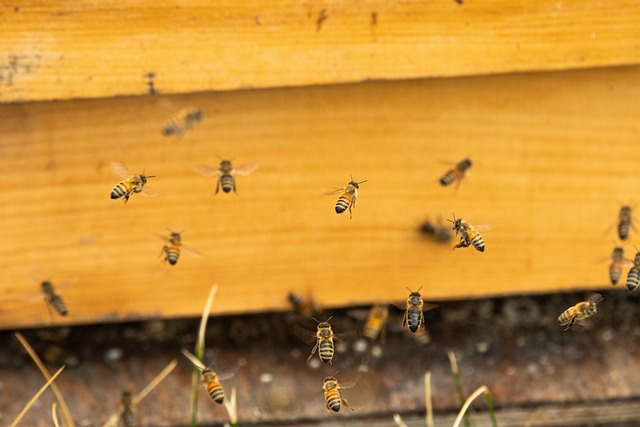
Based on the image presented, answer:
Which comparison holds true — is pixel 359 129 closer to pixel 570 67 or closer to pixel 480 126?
pixel 480 126

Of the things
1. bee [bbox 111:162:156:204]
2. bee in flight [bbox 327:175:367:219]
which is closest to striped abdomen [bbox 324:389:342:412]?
bee in flight [bbox 327:175:367:219]

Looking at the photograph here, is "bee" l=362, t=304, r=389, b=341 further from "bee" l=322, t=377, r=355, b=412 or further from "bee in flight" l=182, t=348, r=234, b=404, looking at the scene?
"bee in flight" l=182, t=348, r=234, b=404

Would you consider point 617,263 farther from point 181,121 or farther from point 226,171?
point 181,121

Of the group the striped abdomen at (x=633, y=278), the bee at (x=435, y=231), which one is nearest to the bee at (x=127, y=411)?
the bee at (x=435, y=231)

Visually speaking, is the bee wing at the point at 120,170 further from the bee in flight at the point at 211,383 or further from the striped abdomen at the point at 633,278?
the striped abdomen at the point at 633,278

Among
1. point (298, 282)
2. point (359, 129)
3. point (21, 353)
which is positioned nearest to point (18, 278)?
point (21, 353)

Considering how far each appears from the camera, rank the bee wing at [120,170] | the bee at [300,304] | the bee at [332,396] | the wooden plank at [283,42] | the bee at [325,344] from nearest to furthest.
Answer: the wooden plank at [283,42] < the bee at [332,396] < the bee at [325,344] < the bee wing at [120,170] < the bee at [300,304]
